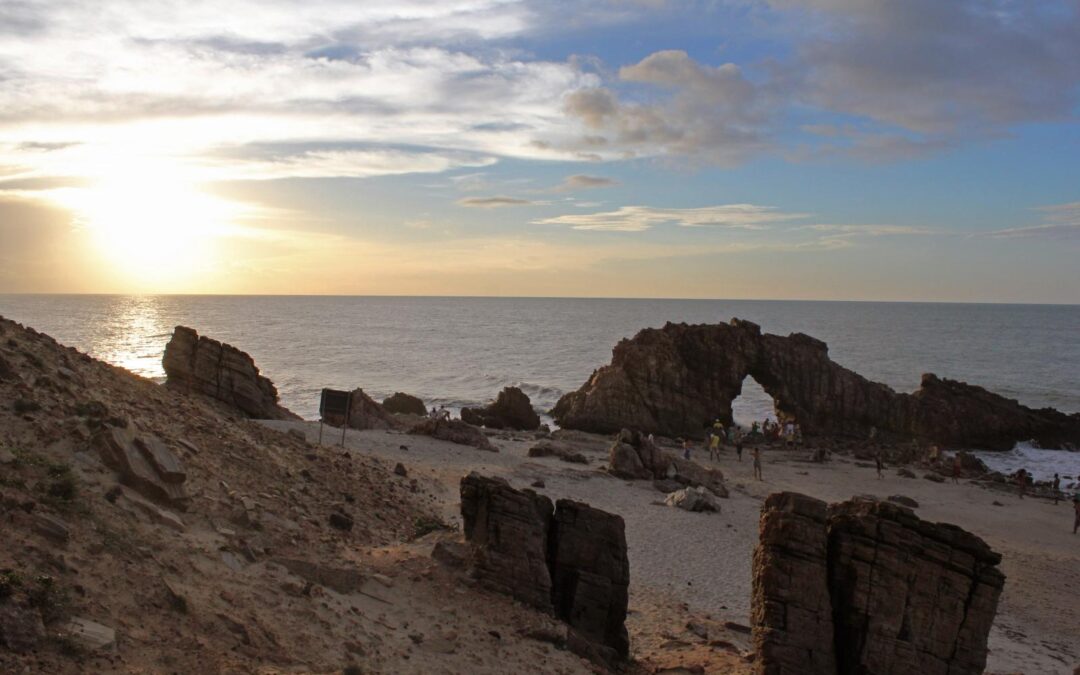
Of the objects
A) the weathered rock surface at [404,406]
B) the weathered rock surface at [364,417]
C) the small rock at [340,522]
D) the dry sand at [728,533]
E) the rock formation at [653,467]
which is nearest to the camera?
the small rock at [340,522]

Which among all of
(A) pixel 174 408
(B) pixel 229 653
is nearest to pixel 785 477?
(A) pixel 174 408

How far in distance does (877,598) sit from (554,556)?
6085 mm

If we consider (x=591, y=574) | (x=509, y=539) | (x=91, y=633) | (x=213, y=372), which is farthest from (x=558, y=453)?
(x=91, y=633)

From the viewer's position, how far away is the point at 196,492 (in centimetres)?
1562

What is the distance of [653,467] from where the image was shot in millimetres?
37156

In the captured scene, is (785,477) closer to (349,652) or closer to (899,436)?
(899,436)

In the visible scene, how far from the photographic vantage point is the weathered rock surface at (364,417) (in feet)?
129

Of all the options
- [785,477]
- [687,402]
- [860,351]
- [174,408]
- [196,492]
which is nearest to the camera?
[196,492]

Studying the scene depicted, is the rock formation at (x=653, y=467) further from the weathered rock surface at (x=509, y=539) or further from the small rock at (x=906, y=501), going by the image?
the weathered rock surface at (x=509, y=539)

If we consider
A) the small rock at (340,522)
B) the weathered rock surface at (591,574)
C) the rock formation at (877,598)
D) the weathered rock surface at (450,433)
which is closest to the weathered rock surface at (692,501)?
the weathered rock surface at (450,433)

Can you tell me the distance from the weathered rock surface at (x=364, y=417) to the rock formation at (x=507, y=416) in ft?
38.6

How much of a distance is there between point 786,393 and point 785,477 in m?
17.1

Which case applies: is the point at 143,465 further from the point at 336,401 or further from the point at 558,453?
the point at 558,453

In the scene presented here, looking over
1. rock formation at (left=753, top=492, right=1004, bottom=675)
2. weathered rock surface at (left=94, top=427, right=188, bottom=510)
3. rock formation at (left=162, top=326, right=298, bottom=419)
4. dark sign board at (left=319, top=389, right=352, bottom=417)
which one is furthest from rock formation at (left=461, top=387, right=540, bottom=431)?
rock formation at (left=753, top=492, right=1004, bottom=675)
